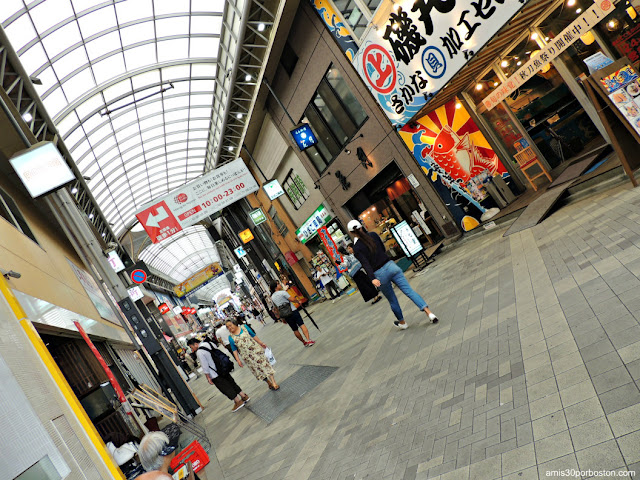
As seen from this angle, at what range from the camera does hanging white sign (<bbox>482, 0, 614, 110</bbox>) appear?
311 inches

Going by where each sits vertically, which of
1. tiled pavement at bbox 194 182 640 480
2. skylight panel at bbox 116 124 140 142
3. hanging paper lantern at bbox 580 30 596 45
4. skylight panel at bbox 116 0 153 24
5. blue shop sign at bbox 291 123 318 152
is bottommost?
tiled pavement at bbox 194 182 640 480

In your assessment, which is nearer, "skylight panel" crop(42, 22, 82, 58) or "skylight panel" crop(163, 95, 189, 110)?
"skylight panel" crop(42, 22, 82, 58)

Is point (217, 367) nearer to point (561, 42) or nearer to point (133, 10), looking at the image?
point (561, 42)

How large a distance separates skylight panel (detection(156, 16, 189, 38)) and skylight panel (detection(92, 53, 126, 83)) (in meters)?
1.96

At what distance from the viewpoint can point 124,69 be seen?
18.7 m

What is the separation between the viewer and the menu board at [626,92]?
691cm

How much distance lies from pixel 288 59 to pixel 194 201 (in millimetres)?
7435

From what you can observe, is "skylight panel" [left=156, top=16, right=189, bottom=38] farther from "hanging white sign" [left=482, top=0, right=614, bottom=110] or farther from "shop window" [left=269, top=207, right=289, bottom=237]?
"hanging white sign" [left=482, top=0, right=614, bottom=110]

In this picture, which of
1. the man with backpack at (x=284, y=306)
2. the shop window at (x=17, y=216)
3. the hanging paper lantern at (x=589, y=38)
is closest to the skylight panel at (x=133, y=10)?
the shop window at (x=17, y=216)

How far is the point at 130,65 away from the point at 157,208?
9.00 meters

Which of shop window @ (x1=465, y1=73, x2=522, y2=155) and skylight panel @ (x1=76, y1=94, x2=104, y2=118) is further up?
skylight panel @ (x1=76, y1=94, x2=104, y2=118)

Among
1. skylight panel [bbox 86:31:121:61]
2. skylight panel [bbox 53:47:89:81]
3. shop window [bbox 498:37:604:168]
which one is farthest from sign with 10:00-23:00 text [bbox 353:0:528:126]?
skylight panel [bbox 53:47:89:81]

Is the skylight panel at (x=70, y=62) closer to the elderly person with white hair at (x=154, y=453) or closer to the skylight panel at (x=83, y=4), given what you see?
the skylight panel at (x=83, y=4)

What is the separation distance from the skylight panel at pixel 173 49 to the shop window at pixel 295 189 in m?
7.25
